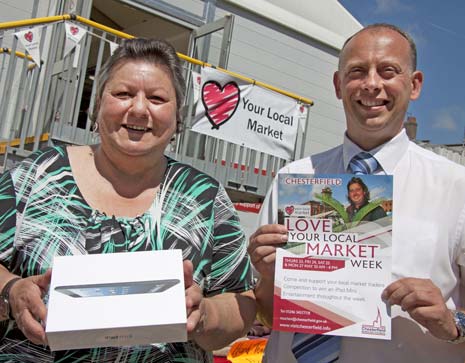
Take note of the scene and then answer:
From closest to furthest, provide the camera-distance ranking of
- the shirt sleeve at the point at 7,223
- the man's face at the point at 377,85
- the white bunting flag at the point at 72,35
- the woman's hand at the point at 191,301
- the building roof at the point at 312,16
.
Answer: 1. the woman's hand at the point at 191,301
2. the shirt sleeve at the point at 7,223
3. the man's face at the point at 377,85
4. the white bunting flag at the point at 72,35
5. the building roof at the point at 312,16

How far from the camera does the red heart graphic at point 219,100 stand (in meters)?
6.34

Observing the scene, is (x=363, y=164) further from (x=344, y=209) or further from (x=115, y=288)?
(x=115, y=288)

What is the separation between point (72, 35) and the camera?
5.15m

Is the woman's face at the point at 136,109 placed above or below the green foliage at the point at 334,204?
above

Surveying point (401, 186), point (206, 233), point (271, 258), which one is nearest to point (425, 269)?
point (401, 186)

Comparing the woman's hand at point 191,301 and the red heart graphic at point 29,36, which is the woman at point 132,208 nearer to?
the woman's hand at point 191,301

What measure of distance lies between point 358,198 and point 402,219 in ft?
0.59

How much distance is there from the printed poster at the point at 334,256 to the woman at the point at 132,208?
0.80 feet

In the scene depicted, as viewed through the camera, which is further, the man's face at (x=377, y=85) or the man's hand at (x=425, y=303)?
the man's face at (x=377, y=85)

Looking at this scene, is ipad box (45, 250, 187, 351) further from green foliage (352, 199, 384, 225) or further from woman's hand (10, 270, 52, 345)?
green foliage (352, 199, 384, 225)

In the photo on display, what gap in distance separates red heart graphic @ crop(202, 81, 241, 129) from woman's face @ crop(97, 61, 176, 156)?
4.45 metres

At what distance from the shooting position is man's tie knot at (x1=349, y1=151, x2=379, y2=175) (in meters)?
1.86

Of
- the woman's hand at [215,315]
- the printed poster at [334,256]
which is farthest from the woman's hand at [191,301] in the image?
the printed poster at [334,256]

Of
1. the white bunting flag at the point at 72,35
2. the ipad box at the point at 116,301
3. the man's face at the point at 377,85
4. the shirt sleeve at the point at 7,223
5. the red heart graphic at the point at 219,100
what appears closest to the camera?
the ipad box at the point at 116,301
